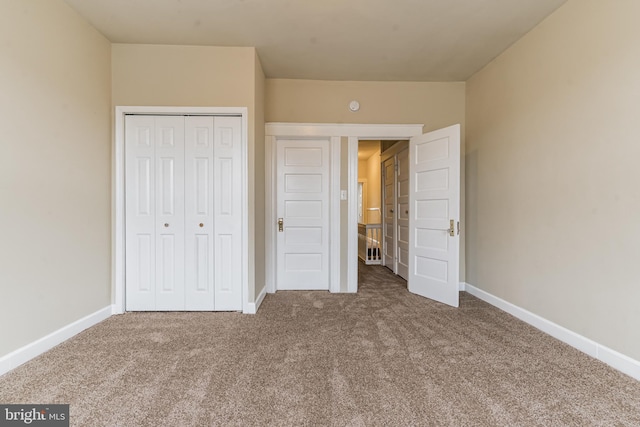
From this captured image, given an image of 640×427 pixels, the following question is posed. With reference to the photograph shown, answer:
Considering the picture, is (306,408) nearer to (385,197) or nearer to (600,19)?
(600,19)

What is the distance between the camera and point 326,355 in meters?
2.06

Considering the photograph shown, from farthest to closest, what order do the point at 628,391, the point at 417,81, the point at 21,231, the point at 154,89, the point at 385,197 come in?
the point at 385,197
the point at 417,81
the point at 154,89
the point at 21,231
the point at 628,391

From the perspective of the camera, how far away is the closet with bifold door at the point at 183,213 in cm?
290

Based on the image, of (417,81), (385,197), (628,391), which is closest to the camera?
(628,391)

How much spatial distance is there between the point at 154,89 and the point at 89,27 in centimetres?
66

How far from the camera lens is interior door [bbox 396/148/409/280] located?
4.24 m

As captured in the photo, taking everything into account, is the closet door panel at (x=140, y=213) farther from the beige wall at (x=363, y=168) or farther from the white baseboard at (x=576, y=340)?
the beige wall at (x=363, y=168)

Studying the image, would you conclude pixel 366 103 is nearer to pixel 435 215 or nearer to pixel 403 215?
pixel 435 215

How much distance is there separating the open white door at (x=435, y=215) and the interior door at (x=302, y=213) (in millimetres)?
1106

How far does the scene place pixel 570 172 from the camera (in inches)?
88.7

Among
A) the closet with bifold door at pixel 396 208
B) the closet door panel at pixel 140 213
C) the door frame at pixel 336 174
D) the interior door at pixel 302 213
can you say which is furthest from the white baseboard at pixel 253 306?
the closet with bifold door at pixel 396 208

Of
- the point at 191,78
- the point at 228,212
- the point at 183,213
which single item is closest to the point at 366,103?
the point at 191,78

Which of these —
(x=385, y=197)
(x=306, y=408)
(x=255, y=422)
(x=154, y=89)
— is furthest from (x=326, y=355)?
(x=385, y=197)

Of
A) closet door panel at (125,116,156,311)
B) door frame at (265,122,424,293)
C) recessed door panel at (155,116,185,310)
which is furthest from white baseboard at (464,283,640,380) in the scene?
closet door panel at (125,116,156,311)
